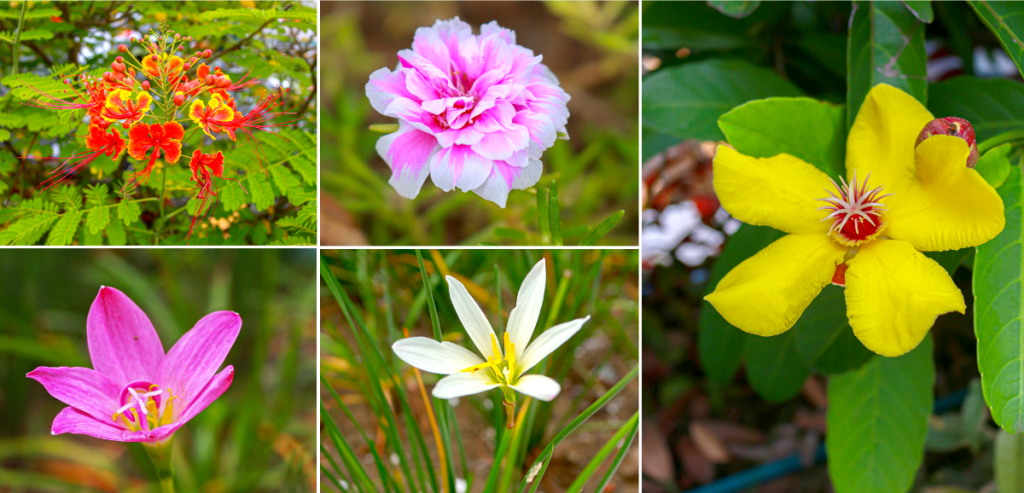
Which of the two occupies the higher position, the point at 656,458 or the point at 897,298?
the point at 897,298

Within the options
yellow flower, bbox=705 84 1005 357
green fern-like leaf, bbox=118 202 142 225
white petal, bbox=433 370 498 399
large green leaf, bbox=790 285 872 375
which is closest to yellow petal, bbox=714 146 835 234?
yellow flower, bbox=705 84 1005 357

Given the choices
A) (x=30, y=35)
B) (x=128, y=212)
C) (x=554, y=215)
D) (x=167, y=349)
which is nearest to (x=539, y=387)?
(x=554, y=215)

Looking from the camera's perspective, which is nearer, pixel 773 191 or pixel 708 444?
pixel 773 191

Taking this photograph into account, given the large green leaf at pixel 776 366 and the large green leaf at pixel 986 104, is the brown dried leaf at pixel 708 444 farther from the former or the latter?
→ the large green leaf at pixel 986 104

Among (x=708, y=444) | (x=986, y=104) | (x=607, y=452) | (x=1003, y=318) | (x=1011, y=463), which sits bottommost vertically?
(x=708, y=444)

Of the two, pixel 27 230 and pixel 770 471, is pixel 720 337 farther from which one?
pixel 27 230

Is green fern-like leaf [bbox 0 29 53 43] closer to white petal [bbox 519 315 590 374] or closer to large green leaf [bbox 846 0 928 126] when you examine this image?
white petal [bbox 519 315 590 374]

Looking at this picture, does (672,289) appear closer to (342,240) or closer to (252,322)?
(342,240)
